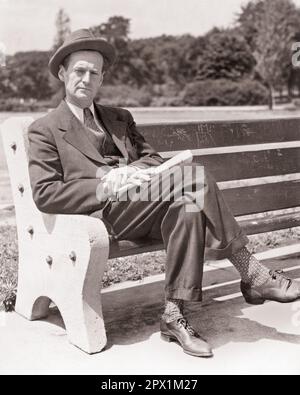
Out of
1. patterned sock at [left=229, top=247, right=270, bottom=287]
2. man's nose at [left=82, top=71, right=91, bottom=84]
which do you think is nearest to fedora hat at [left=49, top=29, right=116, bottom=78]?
man's nose at [left=82, top=71, right=91, bottom=84]

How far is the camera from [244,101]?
4650 cm

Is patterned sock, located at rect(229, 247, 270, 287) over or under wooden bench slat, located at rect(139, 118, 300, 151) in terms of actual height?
under

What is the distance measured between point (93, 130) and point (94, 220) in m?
0.71

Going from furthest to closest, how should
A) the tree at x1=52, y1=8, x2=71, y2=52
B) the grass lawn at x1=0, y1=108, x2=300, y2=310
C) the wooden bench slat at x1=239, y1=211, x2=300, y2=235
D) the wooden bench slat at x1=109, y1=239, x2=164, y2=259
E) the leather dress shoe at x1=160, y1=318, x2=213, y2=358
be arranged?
the tree at x1=52, y1=8, x2=71, y2=52 → the grass lawn at x1=0, y1=108, x2=300, y2=310 → the wooden bench slat at x1=239, y1=211, x2=300, y2=235 → the wooden bench slat at x1=109, y1=239, x2=164, y2=259 → the leather dress shoe at x1=160, y1=318, x2=213, y2=358

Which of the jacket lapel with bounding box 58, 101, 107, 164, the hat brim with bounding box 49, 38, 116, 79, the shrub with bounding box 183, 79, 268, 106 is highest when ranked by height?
the hat brim with bounding box 49, 38, 116, 79

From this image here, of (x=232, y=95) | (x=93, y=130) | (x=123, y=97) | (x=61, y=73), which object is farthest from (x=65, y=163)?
(x=232, y=95)

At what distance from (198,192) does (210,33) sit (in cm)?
5992

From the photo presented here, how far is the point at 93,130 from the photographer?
12.7 feet

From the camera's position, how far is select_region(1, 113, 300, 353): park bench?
3408 millimetres

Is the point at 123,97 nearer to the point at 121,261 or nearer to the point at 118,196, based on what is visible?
the point at 121,261

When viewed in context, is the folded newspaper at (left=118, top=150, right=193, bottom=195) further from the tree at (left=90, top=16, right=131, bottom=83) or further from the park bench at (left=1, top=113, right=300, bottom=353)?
the tree at (left=90, top=16, right=131, bottom=83)

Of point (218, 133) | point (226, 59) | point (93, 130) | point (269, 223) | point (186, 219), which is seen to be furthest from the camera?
point (226, 59)

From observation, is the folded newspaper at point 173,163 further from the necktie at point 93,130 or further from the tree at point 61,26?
the tree at point 61,26

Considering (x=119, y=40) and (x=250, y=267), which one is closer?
(x=250, y=267)
